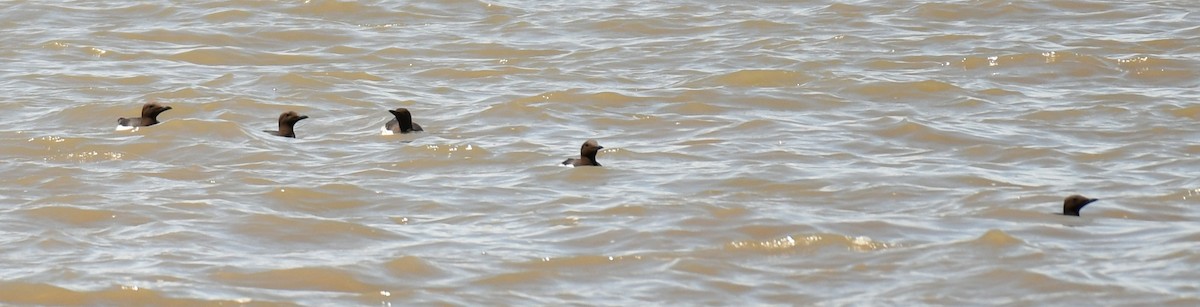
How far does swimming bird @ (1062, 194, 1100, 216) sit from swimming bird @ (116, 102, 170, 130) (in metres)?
7.33

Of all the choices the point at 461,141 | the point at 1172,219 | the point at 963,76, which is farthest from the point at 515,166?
the point at 963,76

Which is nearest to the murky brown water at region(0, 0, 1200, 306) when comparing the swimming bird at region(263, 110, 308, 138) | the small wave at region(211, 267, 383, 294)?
the small wave at region(211, 267, 383, 294)

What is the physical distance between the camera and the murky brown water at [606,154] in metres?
10.4

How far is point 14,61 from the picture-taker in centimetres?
1988

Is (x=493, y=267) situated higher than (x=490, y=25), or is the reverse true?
(x=493, y=267)

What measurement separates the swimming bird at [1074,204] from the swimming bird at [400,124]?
217 inches

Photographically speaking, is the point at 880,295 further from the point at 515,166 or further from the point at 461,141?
the point at 461,141

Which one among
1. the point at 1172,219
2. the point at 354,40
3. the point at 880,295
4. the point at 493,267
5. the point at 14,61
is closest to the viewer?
the point at 880,295

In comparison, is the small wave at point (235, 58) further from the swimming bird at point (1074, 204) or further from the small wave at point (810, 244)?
the swimming bird at point (1074, 204)

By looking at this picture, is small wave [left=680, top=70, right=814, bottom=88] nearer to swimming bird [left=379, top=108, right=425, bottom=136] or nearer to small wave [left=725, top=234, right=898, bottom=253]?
swimming bird [left=379, top=108, right=425, bottom=136]

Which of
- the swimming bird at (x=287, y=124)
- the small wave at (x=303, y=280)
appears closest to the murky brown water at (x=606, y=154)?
the small wave at (x=303, y=280)

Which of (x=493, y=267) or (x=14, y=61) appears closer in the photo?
(x=493, y=267)

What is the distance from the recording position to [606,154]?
47.8 ft

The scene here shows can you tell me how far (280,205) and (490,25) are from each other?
9.87 meters
